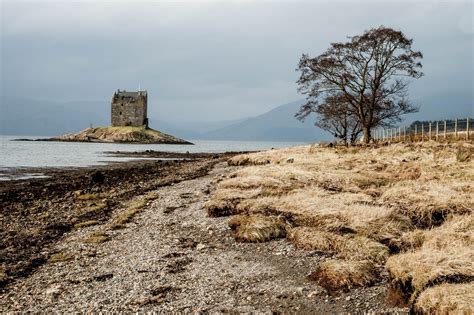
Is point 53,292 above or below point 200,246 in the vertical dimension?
below

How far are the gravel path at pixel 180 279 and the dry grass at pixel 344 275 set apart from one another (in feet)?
0.77

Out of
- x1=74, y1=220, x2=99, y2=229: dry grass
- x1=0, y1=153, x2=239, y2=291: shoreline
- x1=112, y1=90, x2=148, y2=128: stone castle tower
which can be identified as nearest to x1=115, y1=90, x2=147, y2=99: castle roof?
x1=112, y1=90, x2=148, y2=128: stone castle tower

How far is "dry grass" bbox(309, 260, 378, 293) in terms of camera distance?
9156mm

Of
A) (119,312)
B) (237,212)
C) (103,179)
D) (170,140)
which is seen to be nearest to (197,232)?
(237,212)

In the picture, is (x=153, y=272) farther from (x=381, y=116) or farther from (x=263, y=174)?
(x=381, y=116)

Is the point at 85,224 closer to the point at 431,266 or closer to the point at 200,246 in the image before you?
the point at 200,246

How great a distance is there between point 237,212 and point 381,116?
1613 inches

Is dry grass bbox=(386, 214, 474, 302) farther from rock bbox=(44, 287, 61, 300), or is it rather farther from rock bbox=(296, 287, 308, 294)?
rock bbox=(44, 287, 61, 300)

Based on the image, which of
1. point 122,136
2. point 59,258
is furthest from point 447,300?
point 122,136

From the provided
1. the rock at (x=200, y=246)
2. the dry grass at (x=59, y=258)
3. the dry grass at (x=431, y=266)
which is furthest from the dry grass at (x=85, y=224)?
the dry grass at (x=431, y=266)

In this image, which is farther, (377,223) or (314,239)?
(377,223)

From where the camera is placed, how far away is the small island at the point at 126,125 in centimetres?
17050

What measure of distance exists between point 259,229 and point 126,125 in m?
175

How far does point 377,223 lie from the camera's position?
12.7 meters
